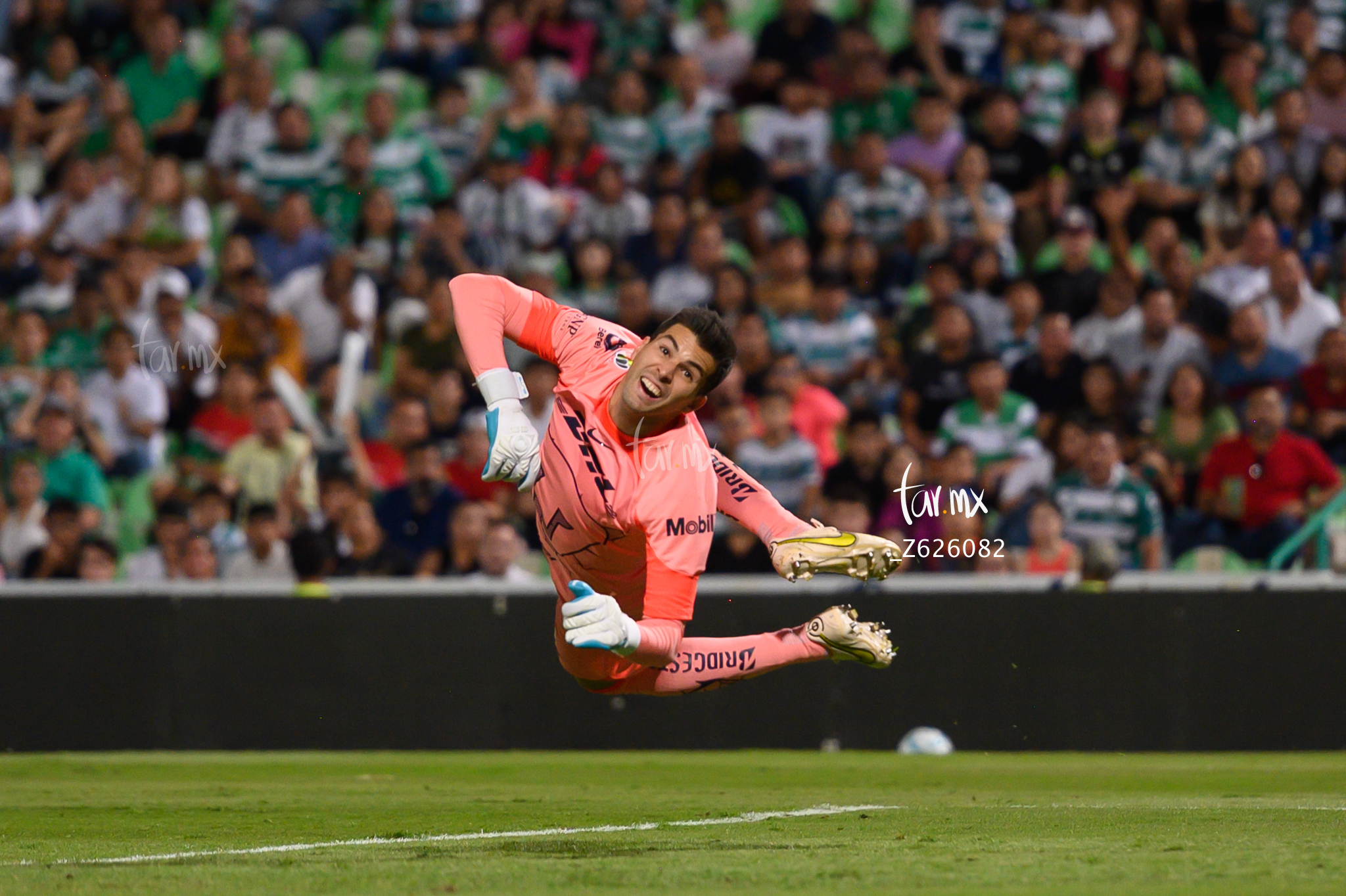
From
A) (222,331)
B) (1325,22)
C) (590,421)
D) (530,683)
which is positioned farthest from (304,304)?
(1325,22)

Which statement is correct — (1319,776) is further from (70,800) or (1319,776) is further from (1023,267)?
(70,800)

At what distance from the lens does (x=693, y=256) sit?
15258mm

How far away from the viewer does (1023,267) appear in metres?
15.1

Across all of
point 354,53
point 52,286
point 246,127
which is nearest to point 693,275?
point 246,127

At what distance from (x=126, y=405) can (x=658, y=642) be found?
8776mm

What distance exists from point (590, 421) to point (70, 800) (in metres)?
3.64

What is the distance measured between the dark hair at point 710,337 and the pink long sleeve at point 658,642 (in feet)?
3.24

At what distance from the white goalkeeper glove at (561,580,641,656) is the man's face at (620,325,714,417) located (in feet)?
3.20

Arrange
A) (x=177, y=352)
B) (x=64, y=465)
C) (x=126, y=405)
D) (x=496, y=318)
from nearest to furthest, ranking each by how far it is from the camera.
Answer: (x=496, y=318), (x=64, y=465), (x=126, y=405), (x=177, y=352)

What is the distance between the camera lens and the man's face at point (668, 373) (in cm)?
745

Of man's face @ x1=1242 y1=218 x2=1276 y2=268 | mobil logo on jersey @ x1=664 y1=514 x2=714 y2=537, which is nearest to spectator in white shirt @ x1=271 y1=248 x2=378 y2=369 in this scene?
man's face @ x1=1242 y1=218 x2=1276 y2=268

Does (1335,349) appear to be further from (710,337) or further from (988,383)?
(710,337)

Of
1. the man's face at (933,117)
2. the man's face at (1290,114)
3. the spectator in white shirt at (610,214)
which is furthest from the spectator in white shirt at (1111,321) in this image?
the spectator in white shirt at (610,214)

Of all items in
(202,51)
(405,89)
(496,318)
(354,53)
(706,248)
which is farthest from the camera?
(202,51)
